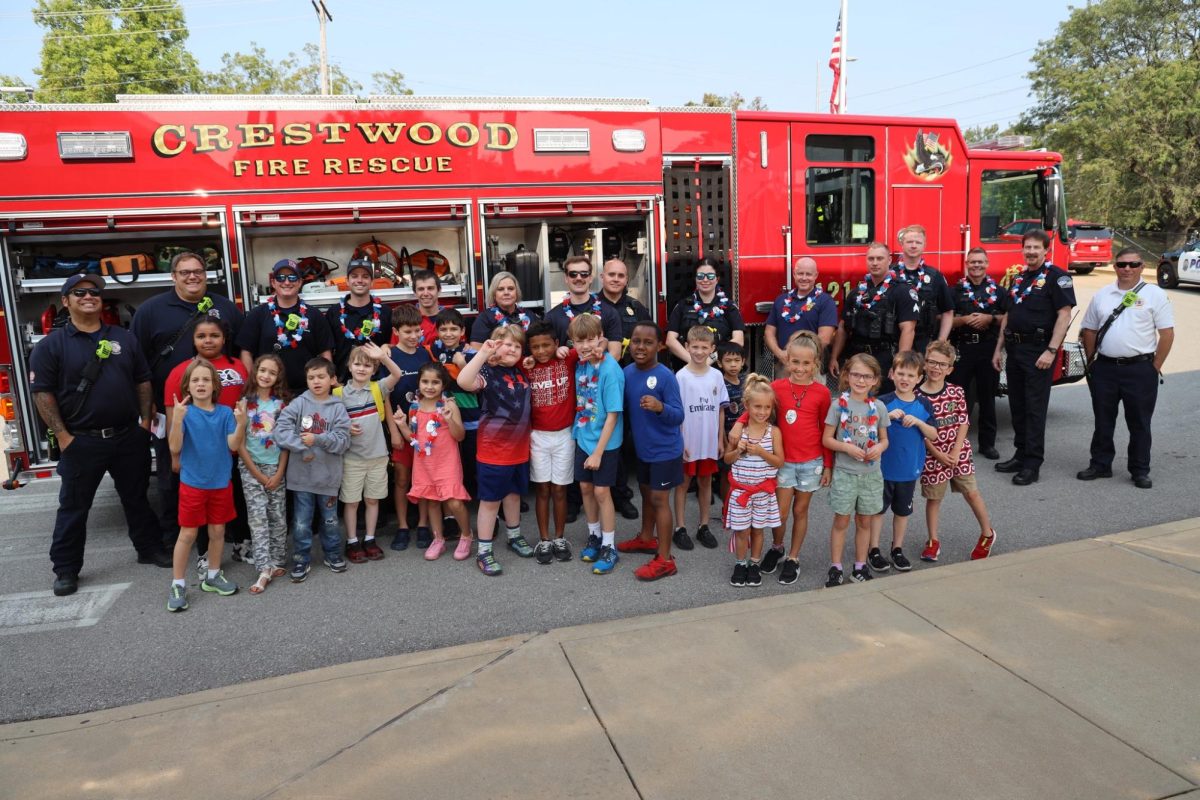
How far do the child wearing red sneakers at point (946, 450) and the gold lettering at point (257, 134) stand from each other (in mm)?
→ 4649

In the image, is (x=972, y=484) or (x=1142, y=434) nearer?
(x=972, y=484)

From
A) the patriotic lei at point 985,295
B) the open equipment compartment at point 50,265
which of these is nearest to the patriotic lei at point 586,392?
the open equipment compartment at point 50,265

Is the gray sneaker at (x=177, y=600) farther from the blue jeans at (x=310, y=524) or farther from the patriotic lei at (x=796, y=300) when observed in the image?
the patriotic lei at (x=796, y=300)

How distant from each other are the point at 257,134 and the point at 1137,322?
6.65 m

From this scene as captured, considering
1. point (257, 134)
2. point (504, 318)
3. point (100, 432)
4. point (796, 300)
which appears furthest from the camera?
point (796, 300)

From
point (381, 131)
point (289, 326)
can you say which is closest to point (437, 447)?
point (289, 326)

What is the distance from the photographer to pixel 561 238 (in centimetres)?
693

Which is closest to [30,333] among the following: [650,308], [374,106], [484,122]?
[374,106]

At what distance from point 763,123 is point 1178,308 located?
628 inches

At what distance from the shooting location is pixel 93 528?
6020mm

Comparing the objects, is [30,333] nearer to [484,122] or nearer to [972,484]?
[484,122]

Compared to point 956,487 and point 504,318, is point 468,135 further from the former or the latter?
point 956,487

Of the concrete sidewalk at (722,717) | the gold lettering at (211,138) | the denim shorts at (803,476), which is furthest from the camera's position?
the gold lettering at (211,138)

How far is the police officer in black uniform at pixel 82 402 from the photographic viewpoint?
4.63 m
